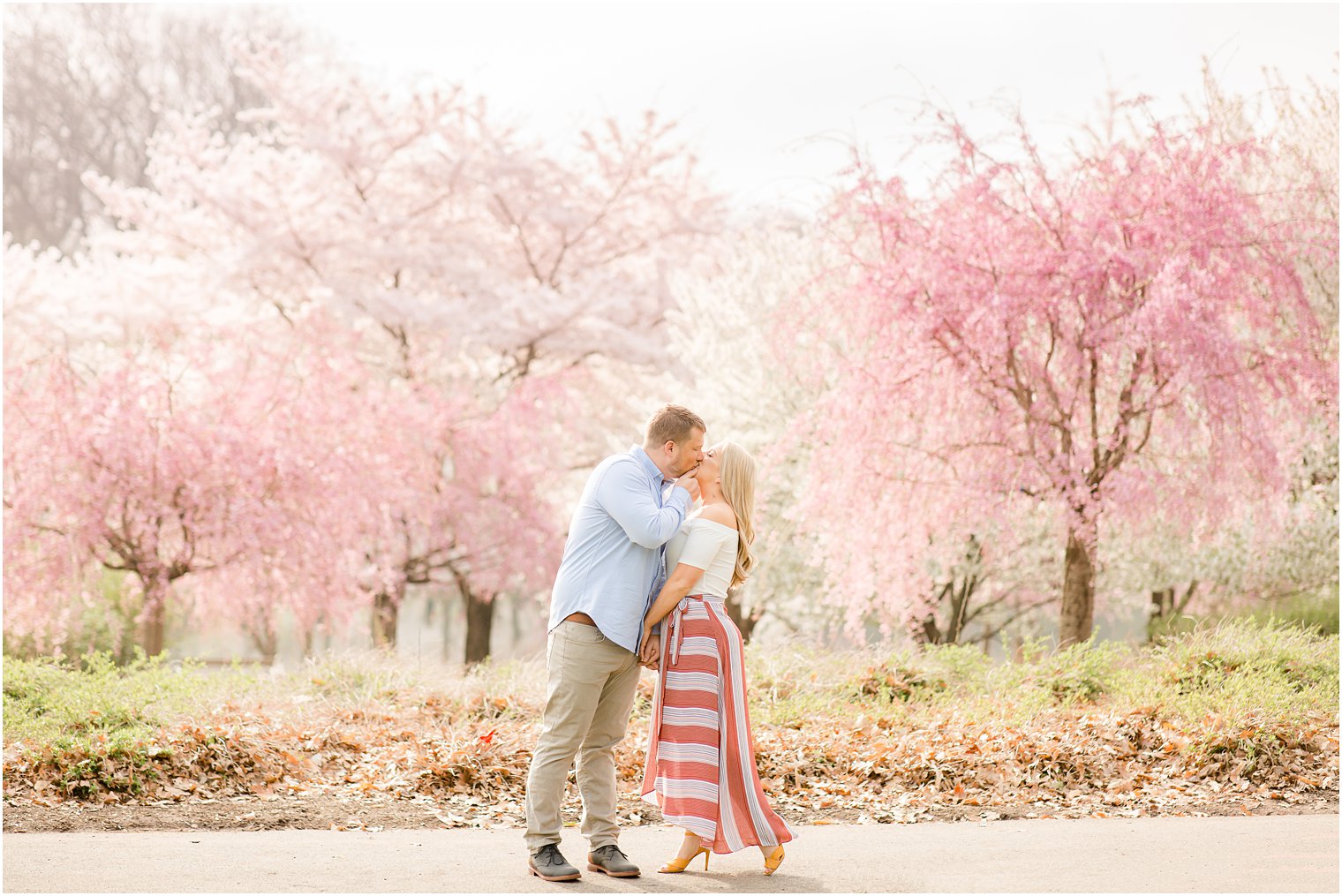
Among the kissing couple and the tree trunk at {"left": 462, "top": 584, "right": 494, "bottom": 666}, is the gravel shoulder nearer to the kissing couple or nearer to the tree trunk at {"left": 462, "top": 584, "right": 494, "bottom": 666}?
the kissing couple

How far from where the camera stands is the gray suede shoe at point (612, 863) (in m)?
4.40

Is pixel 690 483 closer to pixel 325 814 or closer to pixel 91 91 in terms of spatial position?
pixel 325 814

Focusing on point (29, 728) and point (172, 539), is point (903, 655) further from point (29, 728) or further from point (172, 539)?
point (172, 539)

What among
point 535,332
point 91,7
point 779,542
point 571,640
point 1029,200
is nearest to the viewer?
point 571,640

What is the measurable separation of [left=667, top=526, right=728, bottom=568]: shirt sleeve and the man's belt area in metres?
0.40

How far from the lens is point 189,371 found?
40.1ft

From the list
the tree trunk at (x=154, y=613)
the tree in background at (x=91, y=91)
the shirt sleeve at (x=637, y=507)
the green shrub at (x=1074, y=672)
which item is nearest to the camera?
the shirt sleeve at (x=637, y=507)

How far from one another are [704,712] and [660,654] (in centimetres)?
27

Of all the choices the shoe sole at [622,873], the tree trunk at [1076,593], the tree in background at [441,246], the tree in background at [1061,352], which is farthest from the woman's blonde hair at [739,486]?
the tree in background at [441,246]

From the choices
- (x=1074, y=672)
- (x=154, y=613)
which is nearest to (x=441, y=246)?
(x=154, y=613)

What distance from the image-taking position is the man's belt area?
173 inches

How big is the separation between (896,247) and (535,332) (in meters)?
7.10

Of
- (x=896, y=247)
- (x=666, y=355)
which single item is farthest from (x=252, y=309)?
(x=896, y=247)

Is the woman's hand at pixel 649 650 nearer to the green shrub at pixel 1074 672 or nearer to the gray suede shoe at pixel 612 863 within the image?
the gray suede shoe at pixel 612 863
